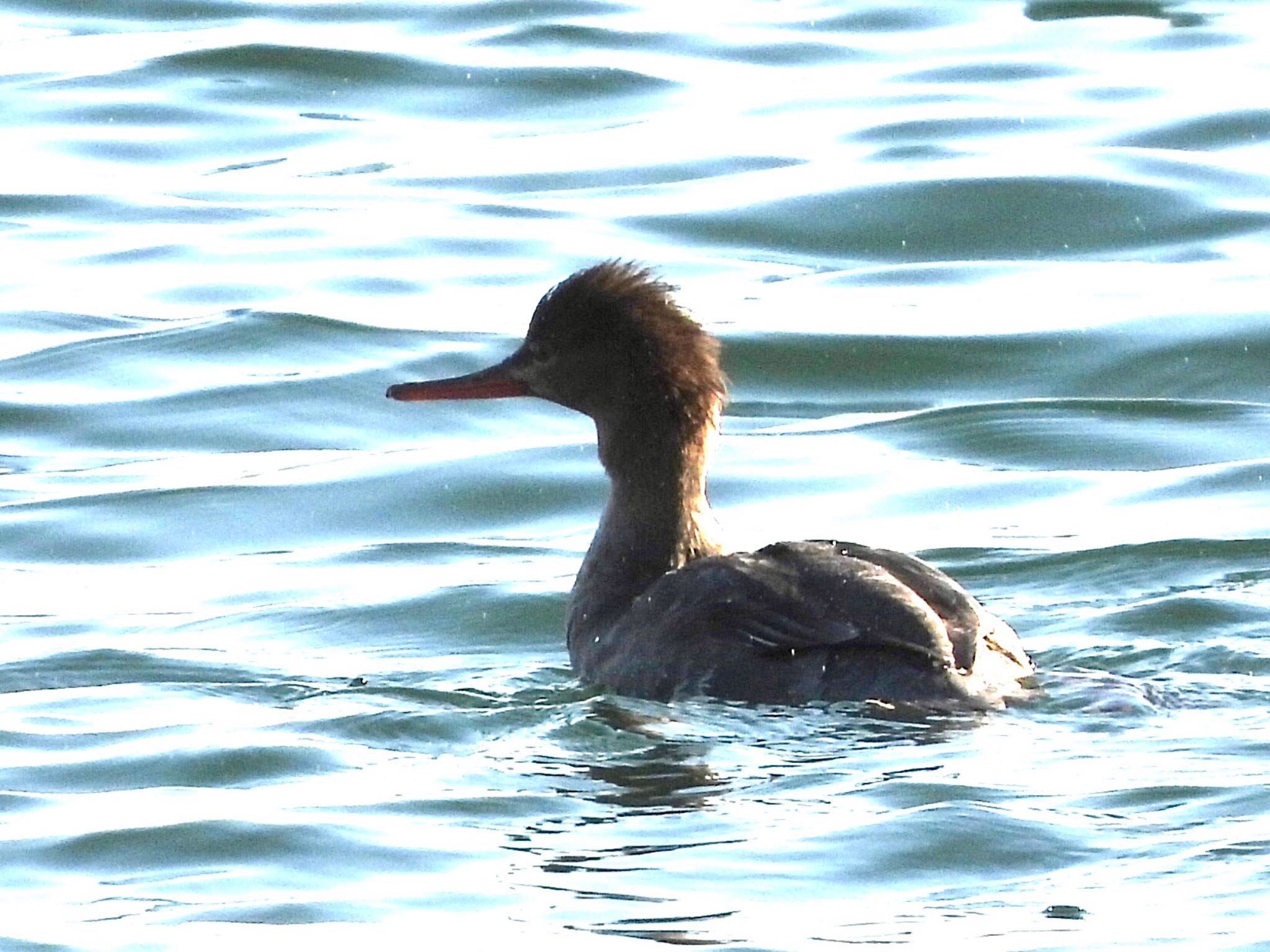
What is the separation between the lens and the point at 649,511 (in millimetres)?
9414

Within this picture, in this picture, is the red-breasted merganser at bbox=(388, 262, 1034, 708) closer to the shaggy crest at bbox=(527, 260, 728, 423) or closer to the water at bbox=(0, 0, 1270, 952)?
the shaggy crest at bbox=(527, 260, 728, 423)

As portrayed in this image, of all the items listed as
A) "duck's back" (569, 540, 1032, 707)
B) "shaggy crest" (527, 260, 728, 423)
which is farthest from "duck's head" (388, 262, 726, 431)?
"duck's back" (569, 540, 1032, 707)

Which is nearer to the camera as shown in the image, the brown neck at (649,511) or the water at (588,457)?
the water at (588,457)

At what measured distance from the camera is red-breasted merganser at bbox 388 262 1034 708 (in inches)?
325

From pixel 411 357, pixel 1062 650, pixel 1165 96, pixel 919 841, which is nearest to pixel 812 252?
pixel 411 357

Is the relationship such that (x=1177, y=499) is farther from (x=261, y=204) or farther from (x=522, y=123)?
(x=522, y=123)

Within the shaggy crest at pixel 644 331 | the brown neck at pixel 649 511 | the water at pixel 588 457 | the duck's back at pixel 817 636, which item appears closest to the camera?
the water at pixel 588 457

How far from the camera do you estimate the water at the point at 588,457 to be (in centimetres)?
711

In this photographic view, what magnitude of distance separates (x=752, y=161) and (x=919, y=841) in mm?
10372

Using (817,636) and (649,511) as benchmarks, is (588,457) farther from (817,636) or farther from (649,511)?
(817,636)

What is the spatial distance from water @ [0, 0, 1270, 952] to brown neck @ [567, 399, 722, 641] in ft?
1.13

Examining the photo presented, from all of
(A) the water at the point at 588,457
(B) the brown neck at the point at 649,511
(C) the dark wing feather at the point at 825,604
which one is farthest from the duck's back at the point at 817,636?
(B) the brown neck at the point at 649,511

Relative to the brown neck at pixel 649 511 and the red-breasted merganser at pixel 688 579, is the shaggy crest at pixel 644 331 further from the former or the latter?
the brown neck at pixel 649 511

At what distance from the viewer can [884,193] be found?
52.8ft
